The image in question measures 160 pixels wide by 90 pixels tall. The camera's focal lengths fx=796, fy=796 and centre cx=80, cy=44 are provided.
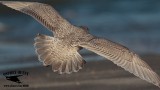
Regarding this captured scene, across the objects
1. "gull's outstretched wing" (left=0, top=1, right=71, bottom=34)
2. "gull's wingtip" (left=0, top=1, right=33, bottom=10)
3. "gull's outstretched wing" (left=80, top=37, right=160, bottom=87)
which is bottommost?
"gull's outstretched wing" (left=80, top=37, right=160, bottom=87)

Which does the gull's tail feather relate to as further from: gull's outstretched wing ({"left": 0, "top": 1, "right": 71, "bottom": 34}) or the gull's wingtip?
the gull's wingtip

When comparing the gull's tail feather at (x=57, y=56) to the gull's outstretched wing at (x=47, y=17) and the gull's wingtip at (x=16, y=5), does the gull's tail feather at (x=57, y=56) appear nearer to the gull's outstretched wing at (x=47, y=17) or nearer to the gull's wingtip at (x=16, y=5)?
the gull's outstretched wing at (x=47, y=17)

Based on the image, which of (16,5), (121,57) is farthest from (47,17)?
(121,57)

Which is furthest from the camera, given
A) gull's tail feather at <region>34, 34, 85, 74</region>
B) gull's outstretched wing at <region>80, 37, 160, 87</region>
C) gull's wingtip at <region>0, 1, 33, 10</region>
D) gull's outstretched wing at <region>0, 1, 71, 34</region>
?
gull's wingtip at <region>0, 1, 33, 10</region>

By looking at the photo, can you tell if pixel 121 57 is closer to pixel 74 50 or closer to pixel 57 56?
pixel 74 50

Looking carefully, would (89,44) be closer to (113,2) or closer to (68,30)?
(68,30)

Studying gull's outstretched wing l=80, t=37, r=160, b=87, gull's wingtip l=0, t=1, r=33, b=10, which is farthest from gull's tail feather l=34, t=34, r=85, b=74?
gull's wingtip l=0, t=1, r=33, b=10

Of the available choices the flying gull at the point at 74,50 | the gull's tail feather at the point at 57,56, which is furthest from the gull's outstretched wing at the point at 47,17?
the gull's tail feather at the point at 57,56

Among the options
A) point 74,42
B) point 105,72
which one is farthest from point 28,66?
point 74,42

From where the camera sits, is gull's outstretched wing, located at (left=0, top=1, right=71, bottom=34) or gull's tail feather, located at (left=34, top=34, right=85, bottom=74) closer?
gull's tail feather, located at (left=34, top=34, right=85, bottom=74)
